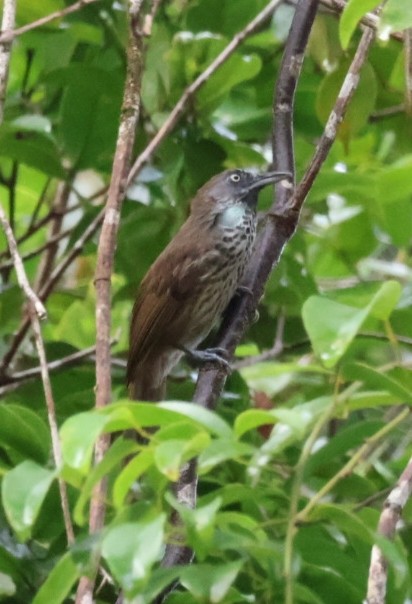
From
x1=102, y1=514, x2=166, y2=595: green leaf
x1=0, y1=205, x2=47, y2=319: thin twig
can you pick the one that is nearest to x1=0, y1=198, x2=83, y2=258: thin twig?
x1=0, y1=205, x2=47, y2=319: thin twig

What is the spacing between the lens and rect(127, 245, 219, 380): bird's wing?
9.88 feet

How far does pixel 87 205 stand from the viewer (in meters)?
2.75

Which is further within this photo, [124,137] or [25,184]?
[25,184]

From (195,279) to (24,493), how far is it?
2.19m

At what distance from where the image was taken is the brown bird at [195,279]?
307 cm

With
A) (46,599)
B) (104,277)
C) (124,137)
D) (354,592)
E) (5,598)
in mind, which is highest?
(124,137)

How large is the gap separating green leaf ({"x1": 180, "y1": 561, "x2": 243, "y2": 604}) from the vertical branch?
175mm

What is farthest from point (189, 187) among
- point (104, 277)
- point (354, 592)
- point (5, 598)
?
point (354, 592)

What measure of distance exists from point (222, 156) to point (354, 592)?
1.37 m

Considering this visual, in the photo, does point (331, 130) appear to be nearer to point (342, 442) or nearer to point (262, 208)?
point (342, 442)

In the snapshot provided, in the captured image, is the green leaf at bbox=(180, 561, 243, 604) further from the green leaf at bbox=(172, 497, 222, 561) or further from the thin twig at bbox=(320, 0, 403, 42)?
the thin twig at bbox=(320, 0, 403, 42)

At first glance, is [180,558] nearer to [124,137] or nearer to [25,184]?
[124,137]

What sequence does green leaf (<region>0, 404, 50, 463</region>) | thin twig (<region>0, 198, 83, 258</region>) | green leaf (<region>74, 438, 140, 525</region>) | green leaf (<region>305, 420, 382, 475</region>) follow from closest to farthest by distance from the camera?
green leaf (<region>74, 438, 140, 525</region>)
green leaf (<region>305, 420, 382, 475</region>)
green leaf (<region>0, 404, 50, 463</region>)
thin twig (<region>0, 198, 83, 258</region>)

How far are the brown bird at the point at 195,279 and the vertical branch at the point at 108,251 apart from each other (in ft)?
2.61
